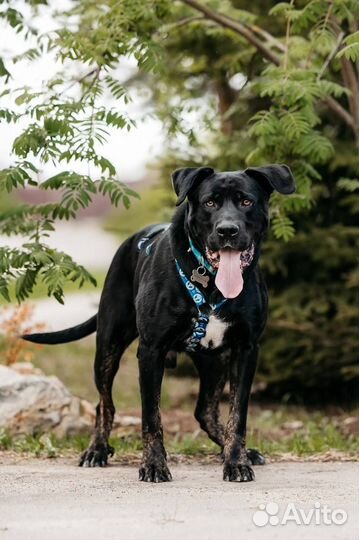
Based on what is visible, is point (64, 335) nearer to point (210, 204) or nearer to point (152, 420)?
point (152, 420)

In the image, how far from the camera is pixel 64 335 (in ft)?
21.5

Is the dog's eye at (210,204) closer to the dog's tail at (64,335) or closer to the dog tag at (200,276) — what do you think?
the dog tag at (200,276)

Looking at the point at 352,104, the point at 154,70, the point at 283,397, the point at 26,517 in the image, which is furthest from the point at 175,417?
the point at 26,517

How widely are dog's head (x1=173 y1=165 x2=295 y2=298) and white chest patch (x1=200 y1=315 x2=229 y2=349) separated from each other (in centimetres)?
35

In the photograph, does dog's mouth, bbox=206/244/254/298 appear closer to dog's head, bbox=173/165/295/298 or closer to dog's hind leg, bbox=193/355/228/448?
dog's head, bbox=173/165/295/298

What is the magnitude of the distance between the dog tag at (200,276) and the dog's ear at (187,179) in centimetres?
41

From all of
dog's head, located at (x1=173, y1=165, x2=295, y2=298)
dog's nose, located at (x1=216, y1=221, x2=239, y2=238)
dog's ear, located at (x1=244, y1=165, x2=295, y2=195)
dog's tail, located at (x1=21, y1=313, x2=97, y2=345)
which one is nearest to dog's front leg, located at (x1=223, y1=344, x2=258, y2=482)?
dog's head, located at (x1=173, y1=165, x2=295, y2=298)

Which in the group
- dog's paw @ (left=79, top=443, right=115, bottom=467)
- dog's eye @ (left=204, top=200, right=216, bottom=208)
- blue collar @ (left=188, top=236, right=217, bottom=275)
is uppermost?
dog's eye @ (left=204, top=200, right=216, bottom=208)

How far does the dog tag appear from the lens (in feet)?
17.9

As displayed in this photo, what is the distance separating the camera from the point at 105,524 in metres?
4.23

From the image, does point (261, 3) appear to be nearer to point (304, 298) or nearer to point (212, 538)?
point (304, 298)

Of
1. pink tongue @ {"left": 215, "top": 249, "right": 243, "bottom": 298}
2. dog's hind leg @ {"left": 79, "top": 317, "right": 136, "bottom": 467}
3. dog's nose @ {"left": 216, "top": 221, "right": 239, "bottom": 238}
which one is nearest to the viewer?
dog's nose @ {"left": 216, "top": 221, "right": 239, "bottom": 238}

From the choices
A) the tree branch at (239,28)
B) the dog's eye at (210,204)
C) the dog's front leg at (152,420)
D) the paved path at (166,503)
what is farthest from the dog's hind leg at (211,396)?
the tree branch at (239,28)

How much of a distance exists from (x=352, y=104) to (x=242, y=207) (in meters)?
3.70
